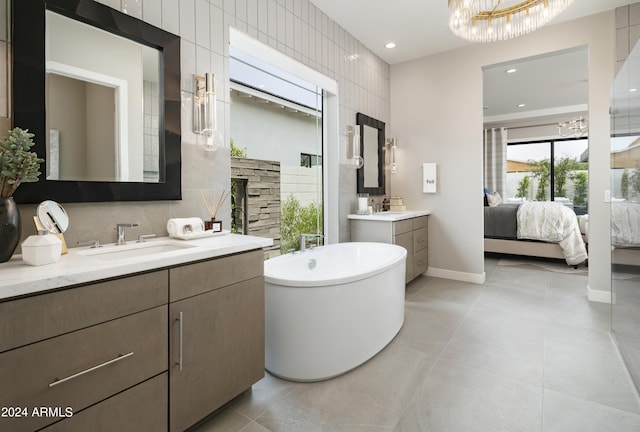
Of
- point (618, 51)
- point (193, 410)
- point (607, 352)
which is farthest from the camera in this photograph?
point (618, 51)

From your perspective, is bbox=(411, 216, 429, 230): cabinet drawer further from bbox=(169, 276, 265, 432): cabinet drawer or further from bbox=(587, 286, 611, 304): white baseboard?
bbox=(169, 276, 265, 432): cabinet drawer

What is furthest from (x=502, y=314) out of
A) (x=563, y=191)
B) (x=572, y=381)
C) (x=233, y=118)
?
(x=563, y=191)

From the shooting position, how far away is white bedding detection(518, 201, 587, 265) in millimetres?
4605

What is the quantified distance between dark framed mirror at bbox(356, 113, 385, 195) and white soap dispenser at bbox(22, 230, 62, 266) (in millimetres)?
3058

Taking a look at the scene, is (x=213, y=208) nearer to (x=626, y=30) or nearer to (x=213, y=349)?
(x=213, y=349)

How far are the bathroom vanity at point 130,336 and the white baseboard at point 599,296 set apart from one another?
11.3 feet

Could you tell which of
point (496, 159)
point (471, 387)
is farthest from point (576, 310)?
point (496, 159)

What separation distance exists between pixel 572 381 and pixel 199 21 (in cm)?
317

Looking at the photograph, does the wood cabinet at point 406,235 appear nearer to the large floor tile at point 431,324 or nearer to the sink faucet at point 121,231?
the large floor tile at point 431,324

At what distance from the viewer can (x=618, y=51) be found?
3.19 metres

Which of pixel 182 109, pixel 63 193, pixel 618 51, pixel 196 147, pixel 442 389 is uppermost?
pixel 618 51

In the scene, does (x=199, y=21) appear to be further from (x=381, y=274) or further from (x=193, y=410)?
(x=193, y=410)

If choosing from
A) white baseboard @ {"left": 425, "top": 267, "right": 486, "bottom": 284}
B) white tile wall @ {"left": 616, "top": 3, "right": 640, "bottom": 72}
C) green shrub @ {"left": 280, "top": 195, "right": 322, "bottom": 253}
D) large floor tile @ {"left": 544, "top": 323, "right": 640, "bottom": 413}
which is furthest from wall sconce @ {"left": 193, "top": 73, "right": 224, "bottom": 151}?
white tile wall @ {"left": 616, "top": 3, "right": 640, "bottom": 72}

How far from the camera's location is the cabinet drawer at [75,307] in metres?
0.94
